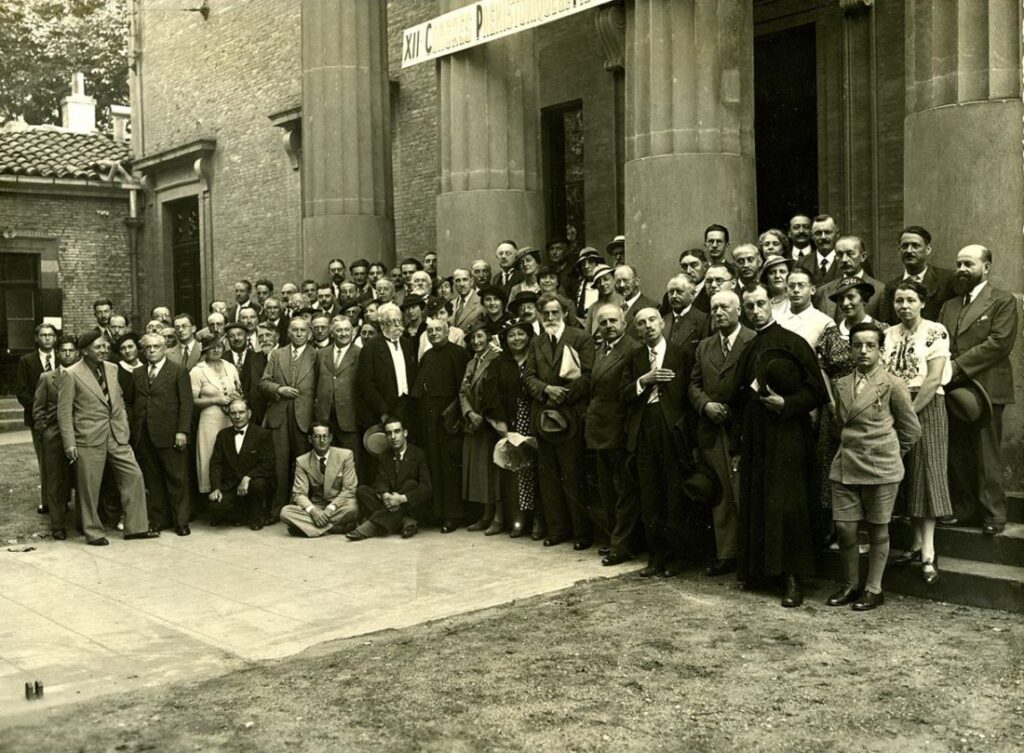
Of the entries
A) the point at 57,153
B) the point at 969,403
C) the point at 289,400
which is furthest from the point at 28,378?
the point at 57,153

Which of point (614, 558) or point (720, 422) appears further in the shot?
point (614, 558)

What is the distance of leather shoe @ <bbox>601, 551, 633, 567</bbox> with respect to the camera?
26.3 feet

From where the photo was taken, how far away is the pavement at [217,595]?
605cm

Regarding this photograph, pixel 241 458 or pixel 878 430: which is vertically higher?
pixel 878 430

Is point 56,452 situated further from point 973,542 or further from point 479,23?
point 973,542

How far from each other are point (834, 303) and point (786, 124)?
6.23 meters

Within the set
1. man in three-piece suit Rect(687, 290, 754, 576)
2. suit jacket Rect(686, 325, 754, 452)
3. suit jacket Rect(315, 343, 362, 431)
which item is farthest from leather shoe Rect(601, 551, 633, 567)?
suit jacket Rect(315, 343, 362, 431)

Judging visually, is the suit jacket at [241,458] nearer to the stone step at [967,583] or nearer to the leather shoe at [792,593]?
the leather shoe at [792,593]

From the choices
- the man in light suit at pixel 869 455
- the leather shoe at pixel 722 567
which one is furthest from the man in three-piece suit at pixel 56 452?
the man in light suit at pixel 869 455

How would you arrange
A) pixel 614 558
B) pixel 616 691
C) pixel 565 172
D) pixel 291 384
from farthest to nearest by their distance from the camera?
pixel 565 172
pixel 291 384
pixel 614 558
pixel 616 691

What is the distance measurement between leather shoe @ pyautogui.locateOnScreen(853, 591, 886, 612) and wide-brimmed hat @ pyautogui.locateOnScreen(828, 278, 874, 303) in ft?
6.03

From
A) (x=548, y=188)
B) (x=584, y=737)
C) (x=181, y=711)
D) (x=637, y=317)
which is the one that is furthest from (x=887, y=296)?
(x=548, y=188)

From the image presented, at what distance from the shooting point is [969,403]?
22.3ft

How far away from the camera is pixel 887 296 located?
7477 mm
